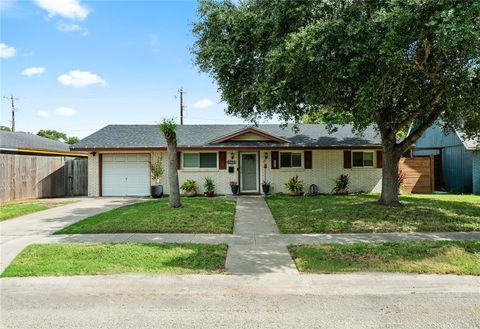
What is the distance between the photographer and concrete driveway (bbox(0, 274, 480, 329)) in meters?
3.91

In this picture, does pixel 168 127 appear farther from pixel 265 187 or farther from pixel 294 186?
pixel 294 186

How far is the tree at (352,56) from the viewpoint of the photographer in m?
7.63

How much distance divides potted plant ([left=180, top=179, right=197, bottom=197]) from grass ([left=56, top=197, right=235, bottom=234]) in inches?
207

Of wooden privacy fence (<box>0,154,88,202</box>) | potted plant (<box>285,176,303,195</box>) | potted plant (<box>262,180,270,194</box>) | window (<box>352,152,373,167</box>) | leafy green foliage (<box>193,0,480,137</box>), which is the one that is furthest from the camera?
window (<box>352,152,373,167</box>)

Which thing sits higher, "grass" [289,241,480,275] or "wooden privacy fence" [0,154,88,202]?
"wooden privacy fence" [0,154,88,202]

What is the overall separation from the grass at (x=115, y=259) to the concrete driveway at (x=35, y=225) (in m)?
0.39

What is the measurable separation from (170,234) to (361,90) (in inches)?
233

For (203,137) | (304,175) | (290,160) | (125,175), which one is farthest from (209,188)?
(304,175)

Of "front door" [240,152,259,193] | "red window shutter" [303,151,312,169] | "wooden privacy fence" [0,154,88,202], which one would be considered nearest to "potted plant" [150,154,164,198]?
"front door" [240,152,259,193]

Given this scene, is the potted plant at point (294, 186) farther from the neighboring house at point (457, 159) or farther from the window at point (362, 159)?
the neighboring house at point (457, 159)

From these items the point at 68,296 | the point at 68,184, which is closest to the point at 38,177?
the point at 68,184

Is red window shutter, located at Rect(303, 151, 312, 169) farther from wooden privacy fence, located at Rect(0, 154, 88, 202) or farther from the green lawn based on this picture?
wooden privacy fence, located at Rect(0, 154, 88, 202)

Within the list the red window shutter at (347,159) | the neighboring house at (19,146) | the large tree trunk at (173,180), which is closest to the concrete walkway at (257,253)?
the large tree trunk at (173,180)

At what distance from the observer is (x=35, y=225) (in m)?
9.59
